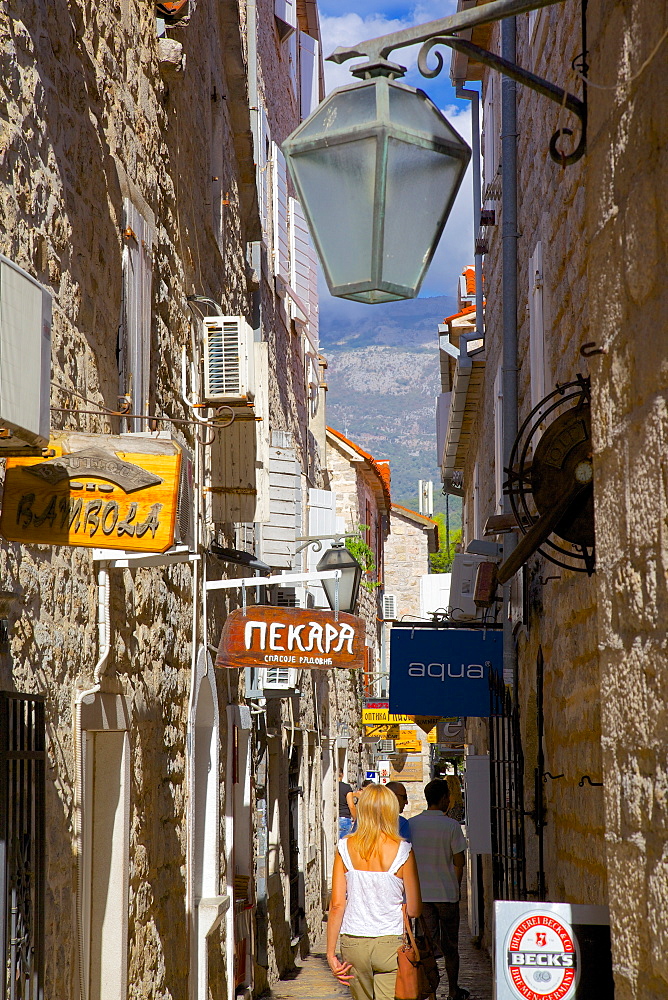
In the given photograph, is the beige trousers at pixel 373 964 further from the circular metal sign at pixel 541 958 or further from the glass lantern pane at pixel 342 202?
the glass lantern pane at pixel 342 202

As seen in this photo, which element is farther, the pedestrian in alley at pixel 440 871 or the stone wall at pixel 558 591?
the pedestrian in alley at pixel 440 871

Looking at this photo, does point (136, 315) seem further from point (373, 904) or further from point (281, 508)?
point (281, 508)

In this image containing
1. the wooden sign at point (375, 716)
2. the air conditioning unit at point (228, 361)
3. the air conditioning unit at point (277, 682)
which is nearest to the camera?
the air conditioning unit at point (228, 361)

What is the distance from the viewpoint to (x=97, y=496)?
3779mm

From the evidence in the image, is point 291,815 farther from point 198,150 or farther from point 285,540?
point 198,150

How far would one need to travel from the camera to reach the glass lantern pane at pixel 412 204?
292cm

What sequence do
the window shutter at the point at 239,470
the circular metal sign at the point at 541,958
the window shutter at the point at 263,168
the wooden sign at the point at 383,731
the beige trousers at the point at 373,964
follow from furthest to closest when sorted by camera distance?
the wooden sign at the point at 383,731 → the window shutter at the point at 263,168 → the window shutter at the point at 239,470 → the beige trousers at the point at 373,964 → the circular metal sign at the point at 541,958

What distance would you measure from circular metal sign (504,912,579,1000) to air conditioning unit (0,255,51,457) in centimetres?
198

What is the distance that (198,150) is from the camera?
8797 millimetres

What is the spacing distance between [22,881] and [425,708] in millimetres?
5438

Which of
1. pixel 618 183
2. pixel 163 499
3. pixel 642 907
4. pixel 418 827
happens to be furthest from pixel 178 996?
pixel 618 183

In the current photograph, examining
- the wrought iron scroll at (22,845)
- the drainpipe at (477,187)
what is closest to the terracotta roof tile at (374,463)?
the drainpipe at (477,187)

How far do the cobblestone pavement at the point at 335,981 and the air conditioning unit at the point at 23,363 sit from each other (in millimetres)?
7167

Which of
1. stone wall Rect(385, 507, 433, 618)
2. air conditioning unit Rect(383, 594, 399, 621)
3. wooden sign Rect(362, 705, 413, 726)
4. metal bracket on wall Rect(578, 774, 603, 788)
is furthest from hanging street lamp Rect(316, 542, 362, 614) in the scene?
stone wall Rect(385, 507, 433, 618)
